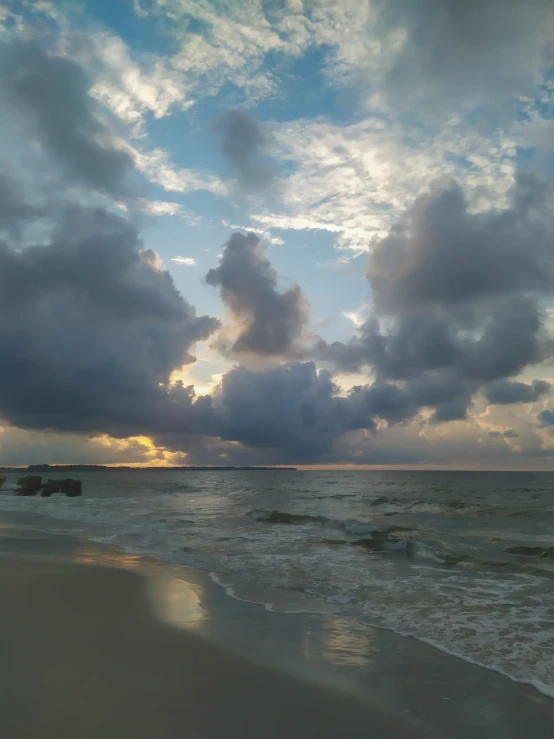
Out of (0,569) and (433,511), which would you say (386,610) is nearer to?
(0,569)

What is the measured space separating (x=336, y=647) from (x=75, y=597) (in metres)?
4.50

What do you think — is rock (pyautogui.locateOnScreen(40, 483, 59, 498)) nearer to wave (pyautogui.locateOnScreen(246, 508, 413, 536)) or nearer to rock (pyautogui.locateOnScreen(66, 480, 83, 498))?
rock (pyautogui.locateOnScreen(66, 480, 83, 498))

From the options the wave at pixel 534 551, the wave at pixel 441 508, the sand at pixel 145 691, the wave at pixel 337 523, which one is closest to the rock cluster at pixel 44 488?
the wave at pixel 337 523

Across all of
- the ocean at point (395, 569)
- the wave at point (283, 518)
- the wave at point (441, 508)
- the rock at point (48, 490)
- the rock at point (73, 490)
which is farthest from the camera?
the rock at point (73, 490)

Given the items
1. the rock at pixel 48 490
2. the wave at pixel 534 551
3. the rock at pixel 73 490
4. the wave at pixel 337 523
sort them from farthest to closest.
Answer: the rock at pixel 73 490, the rock at pixel 48 490, the wave at pixel 337 523, the wave at pixel 534 551

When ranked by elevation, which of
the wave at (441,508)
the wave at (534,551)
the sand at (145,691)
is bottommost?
the wave at (441,508)

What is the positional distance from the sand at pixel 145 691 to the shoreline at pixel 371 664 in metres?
0.29

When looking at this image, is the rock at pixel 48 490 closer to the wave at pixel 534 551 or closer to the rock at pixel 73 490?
the rock at pixel 73 490

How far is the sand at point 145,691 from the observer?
3891 mm

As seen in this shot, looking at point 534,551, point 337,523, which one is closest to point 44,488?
point 337,523

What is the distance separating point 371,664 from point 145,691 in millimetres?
Answer: 2665

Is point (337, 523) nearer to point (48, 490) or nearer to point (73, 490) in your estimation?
point (73, 490)

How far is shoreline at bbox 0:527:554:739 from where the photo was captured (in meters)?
4.50

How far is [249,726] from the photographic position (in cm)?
399
